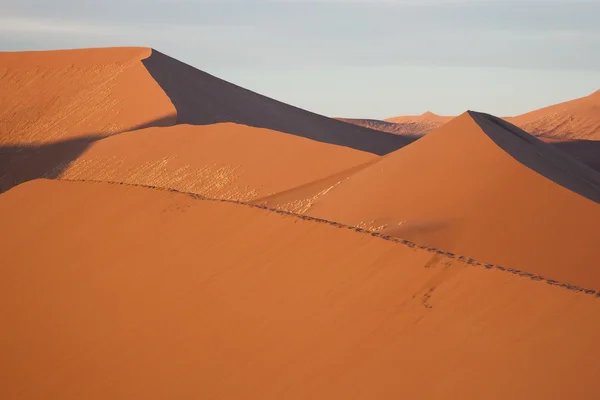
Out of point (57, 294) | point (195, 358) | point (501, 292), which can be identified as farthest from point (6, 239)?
point (501, 292)

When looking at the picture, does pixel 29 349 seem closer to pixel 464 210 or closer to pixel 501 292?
pixel 501 292

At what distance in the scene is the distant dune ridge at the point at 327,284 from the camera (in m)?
6.57

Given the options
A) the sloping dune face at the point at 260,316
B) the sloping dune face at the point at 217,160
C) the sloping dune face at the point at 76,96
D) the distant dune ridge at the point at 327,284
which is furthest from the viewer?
the sloping dune face at the point at 76,96

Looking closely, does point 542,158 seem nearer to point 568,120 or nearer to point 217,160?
point 217,160

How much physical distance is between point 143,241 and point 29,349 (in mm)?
1722

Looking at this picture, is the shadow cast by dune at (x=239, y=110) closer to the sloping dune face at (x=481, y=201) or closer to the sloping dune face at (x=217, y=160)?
the sloping dune face at (x=217, y=160)

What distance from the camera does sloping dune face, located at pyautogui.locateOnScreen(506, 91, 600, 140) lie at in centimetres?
7106

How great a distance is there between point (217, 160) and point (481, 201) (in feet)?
43.6

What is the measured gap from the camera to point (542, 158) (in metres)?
18.6

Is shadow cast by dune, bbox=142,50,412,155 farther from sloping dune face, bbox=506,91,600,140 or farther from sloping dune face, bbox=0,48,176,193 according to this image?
sloping dune face, bbox=506,91,600,140

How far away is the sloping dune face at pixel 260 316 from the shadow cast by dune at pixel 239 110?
26053 millimetres

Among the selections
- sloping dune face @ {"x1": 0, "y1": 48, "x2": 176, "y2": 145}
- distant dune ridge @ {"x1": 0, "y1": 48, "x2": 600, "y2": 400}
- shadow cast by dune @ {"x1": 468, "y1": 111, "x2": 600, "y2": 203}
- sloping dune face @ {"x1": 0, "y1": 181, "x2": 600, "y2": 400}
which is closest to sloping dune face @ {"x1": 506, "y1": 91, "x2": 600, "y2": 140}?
sloping dune face @ {"x1": 0, "y1": 48, "x2": 176, "y2": 145}

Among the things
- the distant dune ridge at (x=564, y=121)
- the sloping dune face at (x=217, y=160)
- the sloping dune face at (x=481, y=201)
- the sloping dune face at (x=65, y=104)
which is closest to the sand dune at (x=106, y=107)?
the sloping dune face at (x=65, y=104)

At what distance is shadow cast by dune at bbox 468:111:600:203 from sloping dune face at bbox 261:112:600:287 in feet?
0.16
